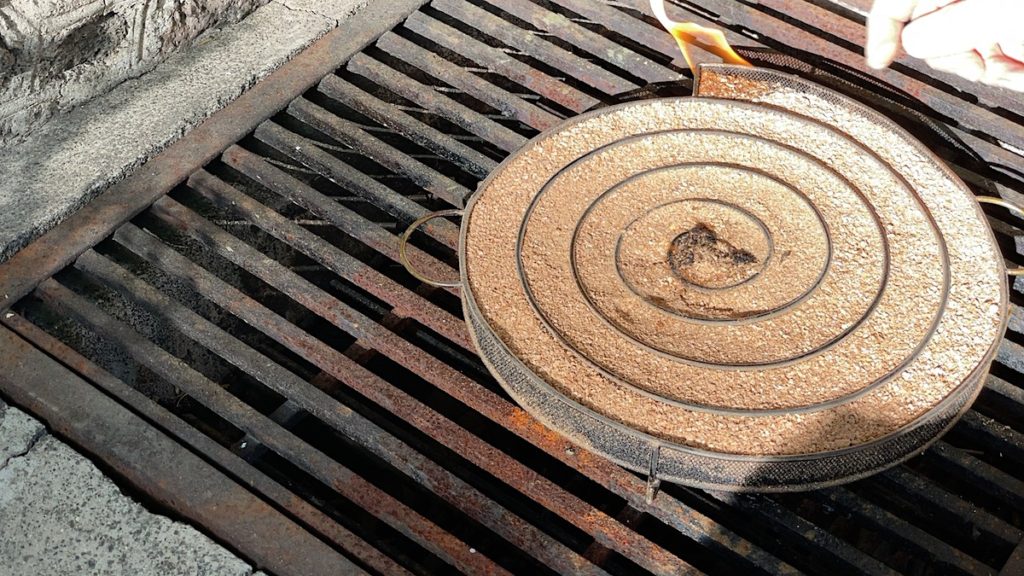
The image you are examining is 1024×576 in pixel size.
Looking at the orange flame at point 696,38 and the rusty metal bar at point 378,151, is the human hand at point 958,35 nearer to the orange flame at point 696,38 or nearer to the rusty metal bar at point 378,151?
the orange flame at point 696,38

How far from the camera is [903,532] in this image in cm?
201

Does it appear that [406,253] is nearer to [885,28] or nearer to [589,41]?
[589,41]

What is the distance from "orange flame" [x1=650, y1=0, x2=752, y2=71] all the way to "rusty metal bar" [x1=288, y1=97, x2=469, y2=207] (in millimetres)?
716

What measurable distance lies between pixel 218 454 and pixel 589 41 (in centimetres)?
160

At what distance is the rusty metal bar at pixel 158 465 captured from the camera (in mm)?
1990

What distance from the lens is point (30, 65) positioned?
2561mm

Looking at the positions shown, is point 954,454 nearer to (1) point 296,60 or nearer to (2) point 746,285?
(2) point 746,285

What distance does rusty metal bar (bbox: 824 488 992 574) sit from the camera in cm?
197

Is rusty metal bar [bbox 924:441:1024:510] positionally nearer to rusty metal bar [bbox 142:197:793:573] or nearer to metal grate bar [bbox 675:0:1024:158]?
rusty metal bar [bbox 142:197:793:573]

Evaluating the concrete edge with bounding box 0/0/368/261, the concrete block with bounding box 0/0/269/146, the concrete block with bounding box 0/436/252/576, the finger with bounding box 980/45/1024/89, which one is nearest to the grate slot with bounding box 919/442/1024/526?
the finger with bounding box 980/45/1024/89

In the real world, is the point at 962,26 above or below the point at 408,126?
above

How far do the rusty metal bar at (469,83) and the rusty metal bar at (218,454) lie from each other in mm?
1208

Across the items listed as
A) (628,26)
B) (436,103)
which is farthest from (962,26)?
(436,103)

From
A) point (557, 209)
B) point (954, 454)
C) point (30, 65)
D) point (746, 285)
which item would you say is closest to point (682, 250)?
point (746, 285)
